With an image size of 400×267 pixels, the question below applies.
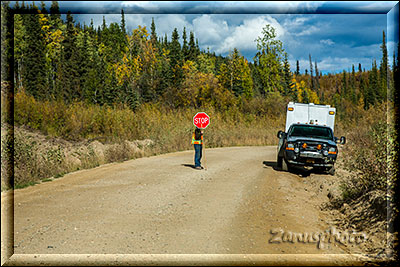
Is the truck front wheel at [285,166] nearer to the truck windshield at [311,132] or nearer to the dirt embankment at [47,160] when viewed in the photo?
the truck windshield at [311,132]

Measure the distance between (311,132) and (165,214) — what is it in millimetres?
9235

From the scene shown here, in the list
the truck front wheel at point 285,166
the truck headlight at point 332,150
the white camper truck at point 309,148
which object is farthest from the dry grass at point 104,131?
the truck headlight at point 332,150

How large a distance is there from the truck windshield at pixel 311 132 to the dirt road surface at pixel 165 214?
9.55 feet

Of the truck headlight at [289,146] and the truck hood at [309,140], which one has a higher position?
the truck hood at [309,140]

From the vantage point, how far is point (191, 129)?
80.7 feet

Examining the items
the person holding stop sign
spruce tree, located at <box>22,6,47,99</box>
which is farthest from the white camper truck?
spruce tree, located at <box>22,6,47,99</box>

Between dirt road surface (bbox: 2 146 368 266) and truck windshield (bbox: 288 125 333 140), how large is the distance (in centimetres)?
291

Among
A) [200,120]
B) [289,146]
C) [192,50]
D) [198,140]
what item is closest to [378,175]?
[289,146]

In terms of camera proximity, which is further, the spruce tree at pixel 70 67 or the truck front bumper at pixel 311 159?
the spruce tree at pixel 70 67

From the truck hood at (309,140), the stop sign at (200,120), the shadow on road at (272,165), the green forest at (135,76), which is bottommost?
the shadow on road at (272,165)

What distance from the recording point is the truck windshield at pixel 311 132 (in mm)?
14191

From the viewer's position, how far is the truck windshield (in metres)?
14.2

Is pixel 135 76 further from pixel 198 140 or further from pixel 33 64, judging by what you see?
pixel 198 140

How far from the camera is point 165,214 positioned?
23.8 ft
